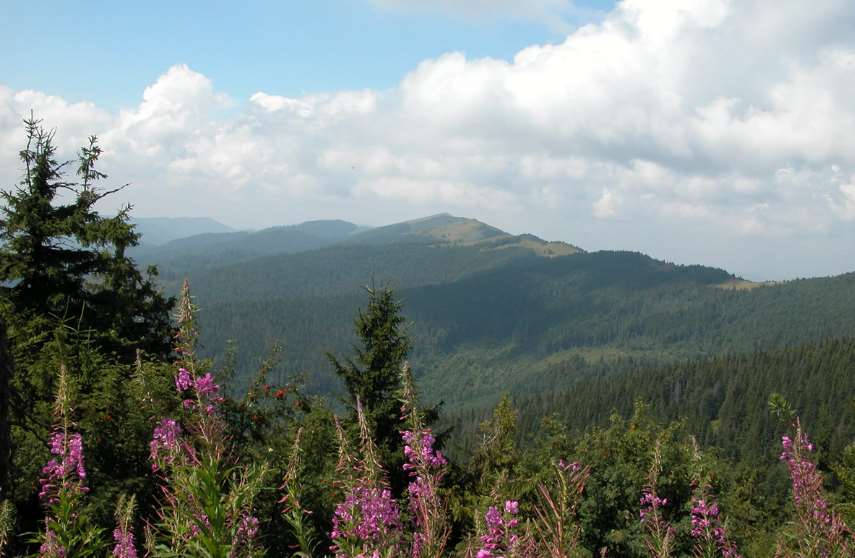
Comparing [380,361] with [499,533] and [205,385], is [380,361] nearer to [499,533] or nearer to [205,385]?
[205,385]

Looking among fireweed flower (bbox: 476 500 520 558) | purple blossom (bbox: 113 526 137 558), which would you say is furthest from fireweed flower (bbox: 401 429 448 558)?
purple blossom (bbox: 113 526 137 558)

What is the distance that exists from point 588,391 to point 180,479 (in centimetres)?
18876

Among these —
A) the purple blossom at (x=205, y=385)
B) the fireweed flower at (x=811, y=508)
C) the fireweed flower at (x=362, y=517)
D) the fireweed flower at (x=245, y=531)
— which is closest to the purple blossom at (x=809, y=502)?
the fireweed flower at (x=811, y=508)

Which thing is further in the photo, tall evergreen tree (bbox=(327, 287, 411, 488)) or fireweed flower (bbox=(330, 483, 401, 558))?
tall evergreen tree (bbox=(327, 287, 411, 488))

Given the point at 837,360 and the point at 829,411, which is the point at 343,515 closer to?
the point at 829,411

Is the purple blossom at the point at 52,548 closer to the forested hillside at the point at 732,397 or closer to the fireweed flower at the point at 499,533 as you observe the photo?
the fireweed flower at the point at 499,533

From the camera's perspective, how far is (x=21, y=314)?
15609 millimetres

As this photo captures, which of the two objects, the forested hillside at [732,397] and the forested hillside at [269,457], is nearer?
the forested hillside at [269,457]

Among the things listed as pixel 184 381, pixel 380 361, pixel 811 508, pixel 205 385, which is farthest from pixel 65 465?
pixel 380 361

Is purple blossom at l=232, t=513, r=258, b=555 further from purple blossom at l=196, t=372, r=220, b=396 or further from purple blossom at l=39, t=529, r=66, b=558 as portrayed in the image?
purple blossom at l=39, t=529, r=66, b=558

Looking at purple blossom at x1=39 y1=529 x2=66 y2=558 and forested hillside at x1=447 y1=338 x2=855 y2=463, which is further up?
purple blossom at x1=39 y1=529 x2=66 y2=558

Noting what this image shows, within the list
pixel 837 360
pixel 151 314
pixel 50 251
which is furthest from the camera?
pixel 837 360

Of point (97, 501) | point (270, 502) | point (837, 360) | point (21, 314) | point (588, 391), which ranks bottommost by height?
point (588, 391)

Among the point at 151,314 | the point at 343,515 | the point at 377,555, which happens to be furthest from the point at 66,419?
the point at 151,314
